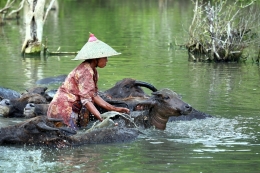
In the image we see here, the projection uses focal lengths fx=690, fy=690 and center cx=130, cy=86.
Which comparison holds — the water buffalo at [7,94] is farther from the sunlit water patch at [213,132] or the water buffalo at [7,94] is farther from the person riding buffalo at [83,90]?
the sunlit water patch at [213,132]

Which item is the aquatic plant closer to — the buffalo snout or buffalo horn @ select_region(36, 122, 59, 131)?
the buffalo snout

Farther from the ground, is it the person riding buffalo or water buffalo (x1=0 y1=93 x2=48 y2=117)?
the person riding buffalo

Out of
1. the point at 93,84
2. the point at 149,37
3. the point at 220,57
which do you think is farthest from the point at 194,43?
the point at 93,84

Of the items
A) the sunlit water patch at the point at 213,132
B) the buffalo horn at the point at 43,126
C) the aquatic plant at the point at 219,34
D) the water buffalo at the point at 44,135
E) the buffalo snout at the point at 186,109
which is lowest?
the sunlit water patch at the point at 213,132

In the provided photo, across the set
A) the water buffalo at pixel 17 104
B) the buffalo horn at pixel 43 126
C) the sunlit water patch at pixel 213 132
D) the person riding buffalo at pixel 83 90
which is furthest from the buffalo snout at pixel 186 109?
the water buffalo at pixel 17 104

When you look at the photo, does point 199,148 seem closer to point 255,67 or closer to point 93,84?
point 93,84

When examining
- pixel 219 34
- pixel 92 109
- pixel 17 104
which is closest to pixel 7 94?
pixel 17 104

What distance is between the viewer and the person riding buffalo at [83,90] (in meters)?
9.20

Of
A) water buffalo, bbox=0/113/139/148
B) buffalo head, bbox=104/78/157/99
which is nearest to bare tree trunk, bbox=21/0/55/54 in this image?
buffalo head, bbox=104/78/157/99

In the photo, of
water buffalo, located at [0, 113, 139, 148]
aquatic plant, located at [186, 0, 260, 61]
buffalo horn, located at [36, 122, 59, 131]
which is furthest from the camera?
aquatic plant, located at [186, 0, 260, 61]

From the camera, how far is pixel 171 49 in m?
23.1

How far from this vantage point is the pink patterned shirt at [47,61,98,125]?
923cm

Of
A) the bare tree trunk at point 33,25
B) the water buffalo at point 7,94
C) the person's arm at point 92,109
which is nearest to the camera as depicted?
the person's arm at point 92,109

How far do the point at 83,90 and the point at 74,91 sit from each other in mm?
232
